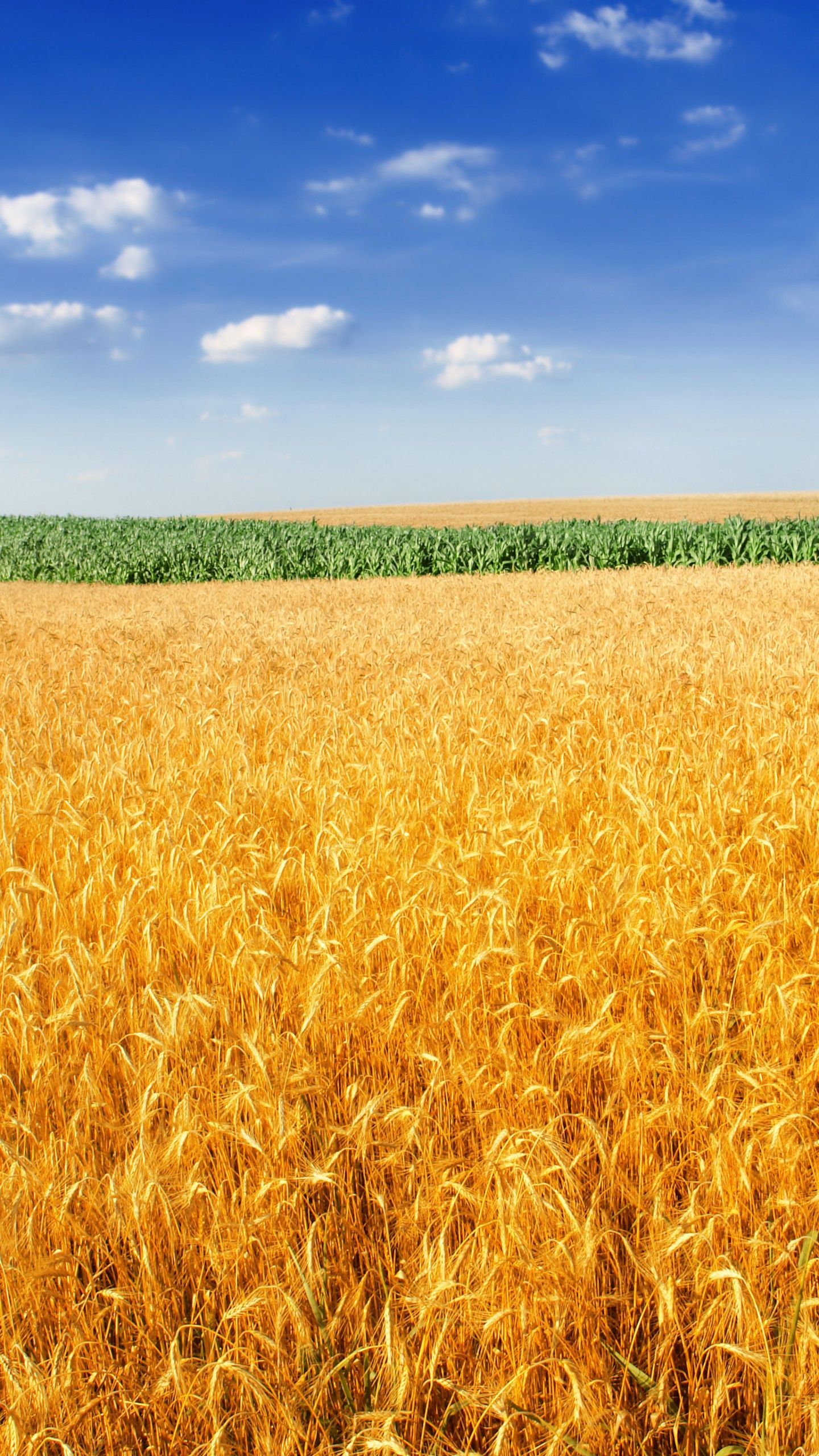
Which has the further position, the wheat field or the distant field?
the distant field

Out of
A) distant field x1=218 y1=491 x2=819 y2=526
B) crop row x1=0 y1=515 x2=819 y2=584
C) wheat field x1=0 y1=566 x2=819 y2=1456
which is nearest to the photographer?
wheat field x1=0 y1=566 x2=819 y2=1456

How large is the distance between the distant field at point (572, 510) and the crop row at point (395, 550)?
1822 cm

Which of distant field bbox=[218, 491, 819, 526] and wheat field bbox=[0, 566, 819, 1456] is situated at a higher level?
distant field bbox=[218, 491, 819, 526]

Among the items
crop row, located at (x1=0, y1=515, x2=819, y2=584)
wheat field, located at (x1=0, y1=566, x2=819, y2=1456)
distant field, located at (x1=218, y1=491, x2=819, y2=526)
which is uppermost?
distant field, located at (x1=218, y1=491, x2=819, y2=526)

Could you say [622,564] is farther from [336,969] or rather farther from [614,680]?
[336,969]

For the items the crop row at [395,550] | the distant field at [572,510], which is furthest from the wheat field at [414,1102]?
the distant field at [572,510]

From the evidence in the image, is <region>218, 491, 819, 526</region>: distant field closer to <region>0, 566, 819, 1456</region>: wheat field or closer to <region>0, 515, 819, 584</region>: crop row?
<region>0, 515, 819, 584</region>: crop row

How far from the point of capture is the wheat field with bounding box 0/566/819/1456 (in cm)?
145

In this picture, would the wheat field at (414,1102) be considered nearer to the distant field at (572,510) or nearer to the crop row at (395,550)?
the crop row at (395,550)

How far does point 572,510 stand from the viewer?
223 feet

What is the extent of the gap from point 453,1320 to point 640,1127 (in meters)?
0.63

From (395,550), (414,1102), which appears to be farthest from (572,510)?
(414,1102)

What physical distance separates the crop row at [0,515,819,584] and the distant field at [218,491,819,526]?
59.8 feet

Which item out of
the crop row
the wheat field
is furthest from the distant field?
the wheat field
